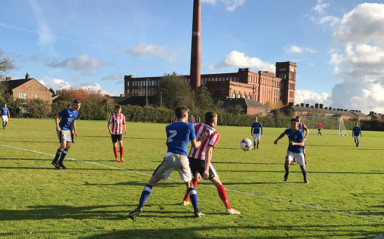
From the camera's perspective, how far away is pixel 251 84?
119250 millimetres

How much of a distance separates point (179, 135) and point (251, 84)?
117 m

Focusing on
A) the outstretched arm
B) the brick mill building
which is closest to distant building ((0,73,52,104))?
the brick mill building

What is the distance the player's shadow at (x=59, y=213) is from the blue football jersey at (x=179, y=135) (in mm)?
1491

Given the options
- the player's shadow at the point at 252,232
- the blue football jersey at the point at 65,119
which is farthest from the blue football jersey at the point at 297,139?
the blue football jersey at the point at 65,119

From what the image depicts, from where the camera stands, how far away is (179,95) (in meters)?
79.2

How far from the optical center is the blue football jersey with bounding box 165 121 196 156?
5.25 metres

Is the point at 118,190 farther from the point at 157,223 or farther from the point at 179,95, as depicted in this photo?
the point at 179,95

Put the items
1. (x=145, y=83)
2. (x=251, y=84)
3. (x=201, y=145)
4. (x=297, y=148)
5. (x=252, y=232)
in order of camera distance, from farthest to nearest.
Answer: (x=145, y=83) < (x=251, y=84) < (x=297, y=148) < (x=201, y=145) < (x=252, y=232)

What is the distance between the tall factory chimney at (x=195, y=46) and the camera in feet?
258

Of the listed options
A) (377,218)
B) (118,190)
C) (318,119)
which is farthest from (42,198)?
(318,119)

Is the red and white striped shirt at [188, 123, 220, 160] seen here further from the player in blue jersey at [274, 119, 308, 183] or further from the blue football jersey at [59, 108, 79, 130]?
the blue football jersey at [59, 108, 79, 130]

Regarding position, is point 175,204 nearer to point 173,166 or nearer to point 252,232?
point 173,166

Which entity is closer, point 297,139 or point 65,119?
point 297,139

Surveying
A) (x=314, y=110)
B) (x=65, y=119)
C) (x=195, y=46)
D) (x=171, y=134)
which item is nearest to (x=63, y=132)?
(x=65, y=119)
